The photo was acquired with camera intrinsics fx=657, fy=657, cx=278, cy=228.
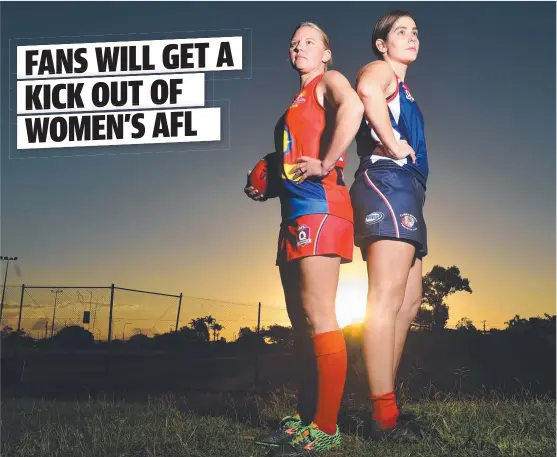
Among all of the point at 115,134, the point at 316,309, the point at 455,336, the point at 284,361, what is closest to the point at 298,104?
the point at 316,309

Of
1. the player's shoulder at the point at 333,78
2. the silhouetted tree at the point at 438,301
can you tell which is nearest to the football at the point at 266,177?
the player's shoulder at the point at 333,78

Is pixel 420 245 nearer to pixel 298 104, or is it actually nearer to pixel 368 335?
pixel 368 335

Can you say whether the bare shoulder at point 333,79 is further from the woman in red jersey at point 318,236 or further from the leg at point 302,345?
the leg at point 302,345

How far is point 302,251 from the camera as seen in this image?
3824 millimetres

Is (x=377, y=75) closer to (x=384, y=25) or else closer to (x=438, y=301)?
(x=384, y=25)

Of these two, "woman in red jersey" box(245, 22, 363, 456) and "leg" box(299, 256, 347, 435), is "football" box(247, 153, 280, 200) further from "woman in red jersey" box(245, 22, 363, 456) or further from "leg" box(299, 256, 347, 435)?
"leg" box(299, 256, 347, 435)

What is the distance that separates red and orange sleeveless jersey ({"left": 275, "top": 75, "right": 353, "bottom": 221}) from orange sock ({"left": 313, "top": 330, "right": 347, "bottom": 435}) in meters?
0.74

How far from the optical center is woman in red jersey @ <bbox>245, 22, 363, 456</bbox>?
3793mm

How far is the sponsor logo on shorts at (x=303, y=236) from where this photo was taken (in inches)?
150

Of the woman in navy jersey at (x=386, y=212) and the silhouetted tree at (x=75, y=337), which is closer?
the woman in navy jersey at (x=386, y=212)

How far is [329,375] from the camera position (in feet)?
12.6

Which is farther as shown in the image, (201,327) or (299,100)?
(201,327)

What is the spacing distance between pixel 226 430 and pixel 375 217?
1.85 meters

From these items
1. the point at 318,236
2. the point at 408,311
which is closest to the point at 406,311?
the point at 408,311
